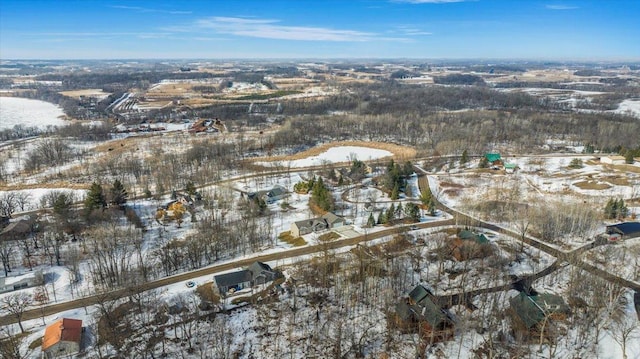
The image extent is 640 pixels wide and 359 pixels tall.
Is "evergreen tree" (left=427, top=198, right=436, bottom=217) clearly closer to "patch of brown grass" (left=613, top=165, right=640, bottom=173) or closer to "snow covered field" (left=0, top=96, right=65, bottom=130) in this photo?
"patch of brown grass" (left=613, top=165, right=640, bottom=173)

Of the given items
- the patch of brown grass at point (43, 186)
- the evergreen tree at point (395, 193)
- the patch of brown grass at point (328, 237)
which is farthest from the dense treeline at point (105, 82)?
the patch of brown grass at point (328, 237)

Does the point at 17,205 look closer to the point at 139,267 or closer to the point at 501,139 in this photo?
the point at 139,267

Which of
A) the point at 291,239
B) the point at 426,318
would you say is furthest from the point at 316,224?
the point at 426,318

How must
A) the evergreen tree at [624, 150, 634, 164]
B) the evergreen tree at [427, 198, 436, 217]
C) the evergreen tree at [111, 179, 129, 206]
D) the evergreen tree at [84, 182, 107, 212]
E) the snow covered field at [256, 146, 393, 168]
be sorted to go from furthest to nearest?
1. the snow covered field at [256, 146, 393, 168]
2. the evergreen tree at [624, 150, 634, 164]
3. the evergreen tree at [111, 179, 129, 206]
4. the evergreen tree at [427, 198, 436, 217]
5. the evergreen tree at [84, 182, 107, 212]

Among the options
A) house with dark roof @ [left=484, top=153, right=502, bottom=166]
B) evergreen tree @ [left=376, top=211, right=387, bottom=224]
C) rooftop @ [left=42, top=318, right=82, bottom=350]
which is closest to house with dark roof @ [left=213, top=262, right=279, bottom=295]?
rooftop @ [left=42, top=318, right=82, bottom=350]

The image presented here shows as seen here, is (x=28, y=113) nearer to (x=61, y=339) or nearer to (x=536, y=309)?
(x=61, y=339)
